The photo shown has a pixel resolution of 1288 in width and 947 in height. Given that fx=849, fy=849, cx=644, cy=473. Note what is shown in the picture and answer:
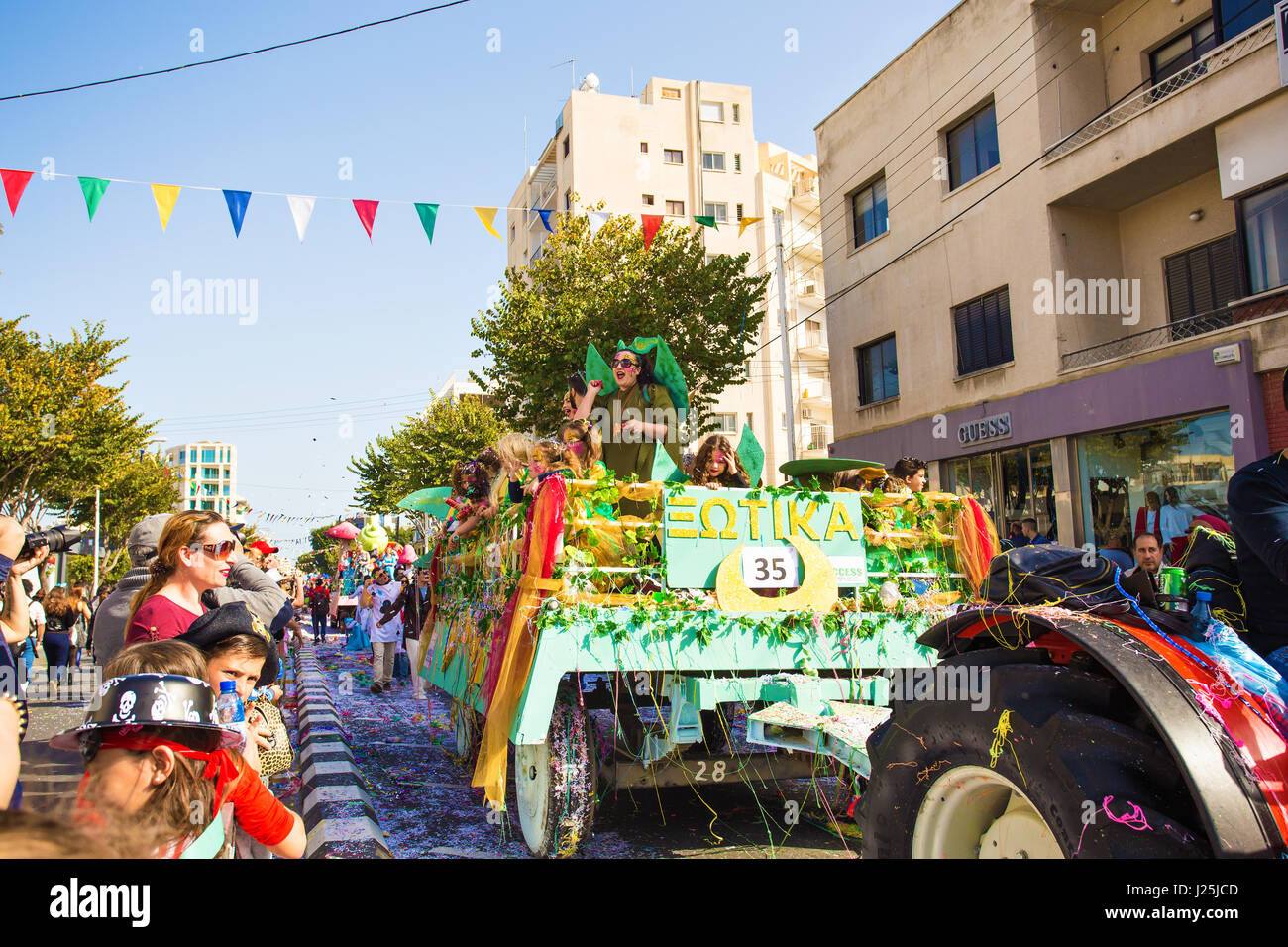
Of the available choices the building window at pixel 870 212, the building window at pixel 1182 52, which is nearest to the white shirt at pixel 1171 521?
the building window at pixel 1182 52

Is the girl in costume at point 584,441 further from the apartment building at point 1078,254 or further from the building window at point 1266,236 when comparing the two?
the building window at point 1266,236

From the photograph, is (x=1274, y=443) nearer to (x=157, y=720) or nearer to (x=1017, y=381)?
(x=1017, y=381)

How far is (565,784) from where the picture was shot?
3.92 m

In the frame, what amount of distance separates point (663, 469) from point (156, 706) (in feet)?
13.7

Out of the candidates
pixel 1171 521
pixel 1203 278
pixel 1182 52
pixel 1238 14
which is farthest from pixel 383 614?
pixel 1182 52

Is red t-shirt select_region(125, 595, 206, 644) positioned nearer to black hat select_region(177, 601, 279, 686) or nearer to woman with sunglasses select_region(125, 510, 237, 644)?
woman with sunglasses select_region(125, 510, 237, 644)

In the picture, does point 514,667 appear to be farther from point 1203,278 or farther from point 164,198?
point 1203,278

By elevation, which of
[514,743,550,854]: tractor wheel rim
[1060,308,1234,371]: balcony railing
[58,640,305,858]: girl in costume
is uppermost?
[1060,308,1234,371]: balcony railing

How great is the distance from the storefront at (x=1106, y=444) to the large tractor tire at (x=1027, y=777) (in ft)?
38.8

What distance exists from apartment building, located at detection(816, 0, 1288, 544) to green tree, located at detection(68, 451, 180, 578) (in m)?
28.3

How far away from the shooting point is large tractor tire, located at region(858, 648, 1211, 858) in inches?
69.2

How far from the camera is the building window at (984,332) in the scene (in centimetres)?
1670

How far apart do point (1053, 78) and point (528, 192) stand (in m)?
35.8

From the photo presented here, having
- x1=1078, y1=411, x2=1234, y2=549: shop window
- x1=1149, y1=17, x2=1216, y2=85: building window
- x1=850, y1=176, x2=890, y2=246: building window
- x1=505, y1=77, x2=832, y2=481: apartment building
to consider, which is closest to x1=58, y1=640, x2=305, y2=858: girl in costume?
x1=1078, y1=411, x2=1234, y2=549: shop window
